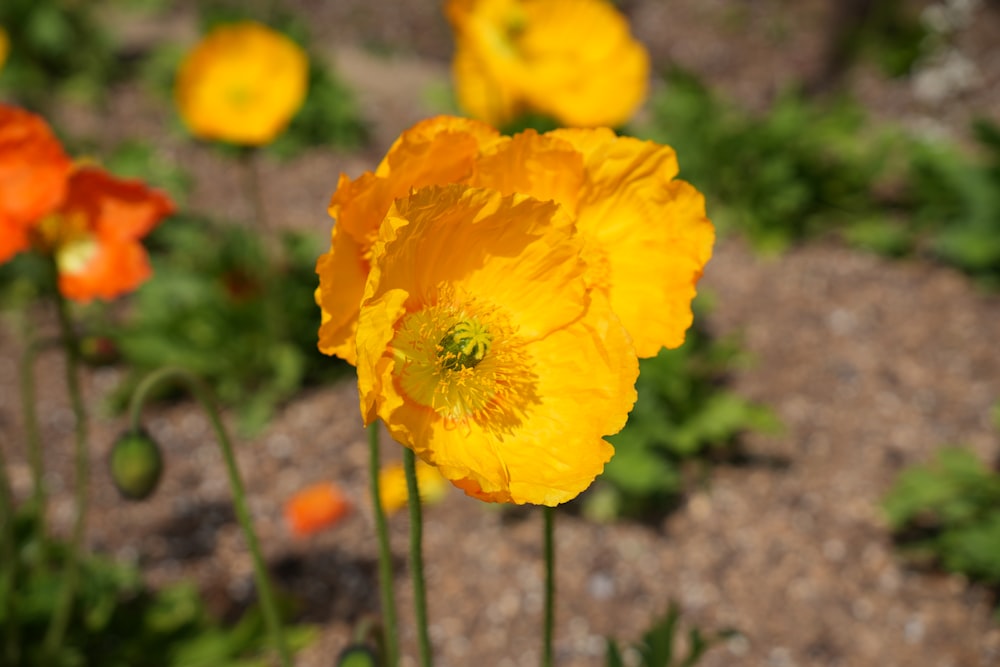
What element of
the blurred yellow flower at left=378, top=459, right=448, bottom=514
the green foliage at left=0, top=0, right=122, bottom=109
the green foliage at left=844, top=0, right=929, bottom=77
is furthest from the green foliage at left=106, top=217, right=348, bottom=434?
the green foliage at left=844, top=0, right=929, bottom=77

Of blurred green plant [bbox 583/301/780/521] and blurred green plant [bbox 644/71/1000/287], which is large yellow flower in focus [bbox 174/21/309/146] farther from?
blurred green plant [bbox 644/71/1000/287]

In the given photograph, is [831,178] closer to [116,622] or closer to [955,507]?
[955,507]

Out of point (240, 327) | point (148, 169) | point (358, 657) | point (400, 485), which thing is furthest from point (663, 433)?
point (148, 169)

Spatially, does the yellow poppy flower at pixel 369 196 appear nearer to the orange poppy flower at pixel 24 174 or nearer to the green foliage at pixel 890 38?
the orange poppy flower at pixel 24 174

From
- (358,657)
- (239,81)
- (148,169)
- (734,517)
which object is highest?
(148,169)

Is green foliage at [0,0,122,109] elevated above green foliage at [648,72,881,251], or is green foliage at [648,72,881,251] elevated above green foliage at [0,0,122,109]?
green foliage at [0,0,122,109]

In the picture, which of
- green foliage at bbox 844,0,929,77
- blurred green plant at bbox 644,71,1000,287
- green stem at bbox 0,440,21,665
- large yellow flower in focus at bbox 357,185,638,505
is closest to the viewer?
large yellow flower in focus at bbox 357,185,638,505
